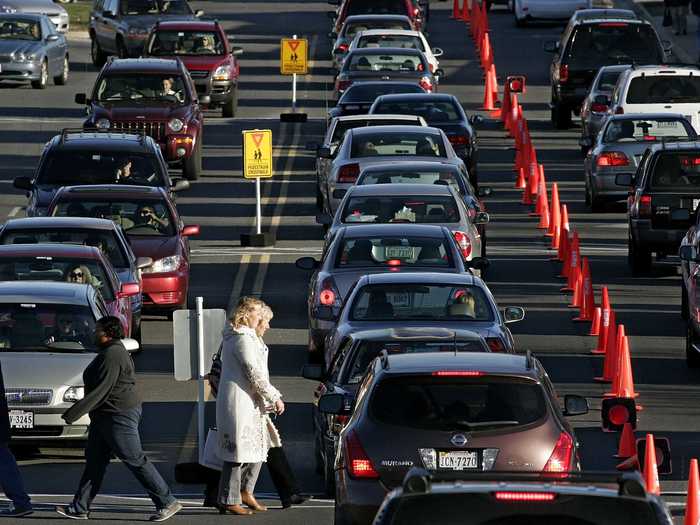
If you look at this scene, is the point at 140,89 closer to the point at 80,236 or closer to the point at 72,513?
the point at 80,236

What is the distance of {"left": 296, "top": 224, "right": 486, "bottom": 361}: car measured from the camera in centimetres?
2056

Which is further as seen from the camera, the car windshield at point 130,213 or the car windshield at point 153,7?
the car windshield at point 153,7

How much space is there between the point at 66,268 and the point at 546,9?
37.9m

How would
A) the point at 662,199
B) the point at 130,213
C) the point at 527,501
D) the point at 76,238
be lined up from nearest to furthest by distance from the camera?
the point at 527,501
the point at 76,238
the point at 130,213
the point at 662,199

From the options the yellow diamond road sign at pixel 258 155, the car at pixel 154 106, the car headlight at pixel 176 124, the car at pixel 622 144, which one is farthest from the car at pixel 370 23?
the yellow diamond road sign at pixel 258 155

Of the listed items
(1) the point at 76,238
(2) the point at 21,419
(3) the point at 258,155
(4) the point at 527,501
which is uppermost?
(4) the point at 527,501

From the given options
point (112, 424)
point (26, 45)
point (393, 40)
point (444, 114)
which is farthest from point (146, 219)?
point (26, 45)

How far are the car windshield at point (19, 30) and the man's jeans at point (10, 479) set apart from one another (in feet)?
104

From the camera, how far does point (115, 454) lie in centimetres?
1457

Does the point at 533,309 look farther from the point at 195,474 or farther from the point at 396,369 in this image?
the point at 396,369

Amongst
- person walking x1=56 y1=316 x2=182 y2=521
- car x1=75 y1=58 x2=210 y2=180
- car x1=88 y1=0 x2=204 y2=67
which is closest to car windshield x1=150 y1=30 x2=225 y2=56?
car x1=88 y1=0 x2=204 y2=67

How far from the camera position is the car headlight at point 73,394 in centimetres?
1675

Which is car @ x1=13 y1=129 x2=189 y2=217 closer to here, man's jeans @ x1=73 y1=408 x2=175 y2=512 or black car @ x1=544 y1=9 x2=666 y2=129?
man's jeans @ x1=73 y1=408 x2=175 y2=512

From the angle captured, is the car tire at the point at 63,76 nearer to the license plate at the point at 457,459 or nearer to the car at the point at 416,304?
the car at the point at 416,304
